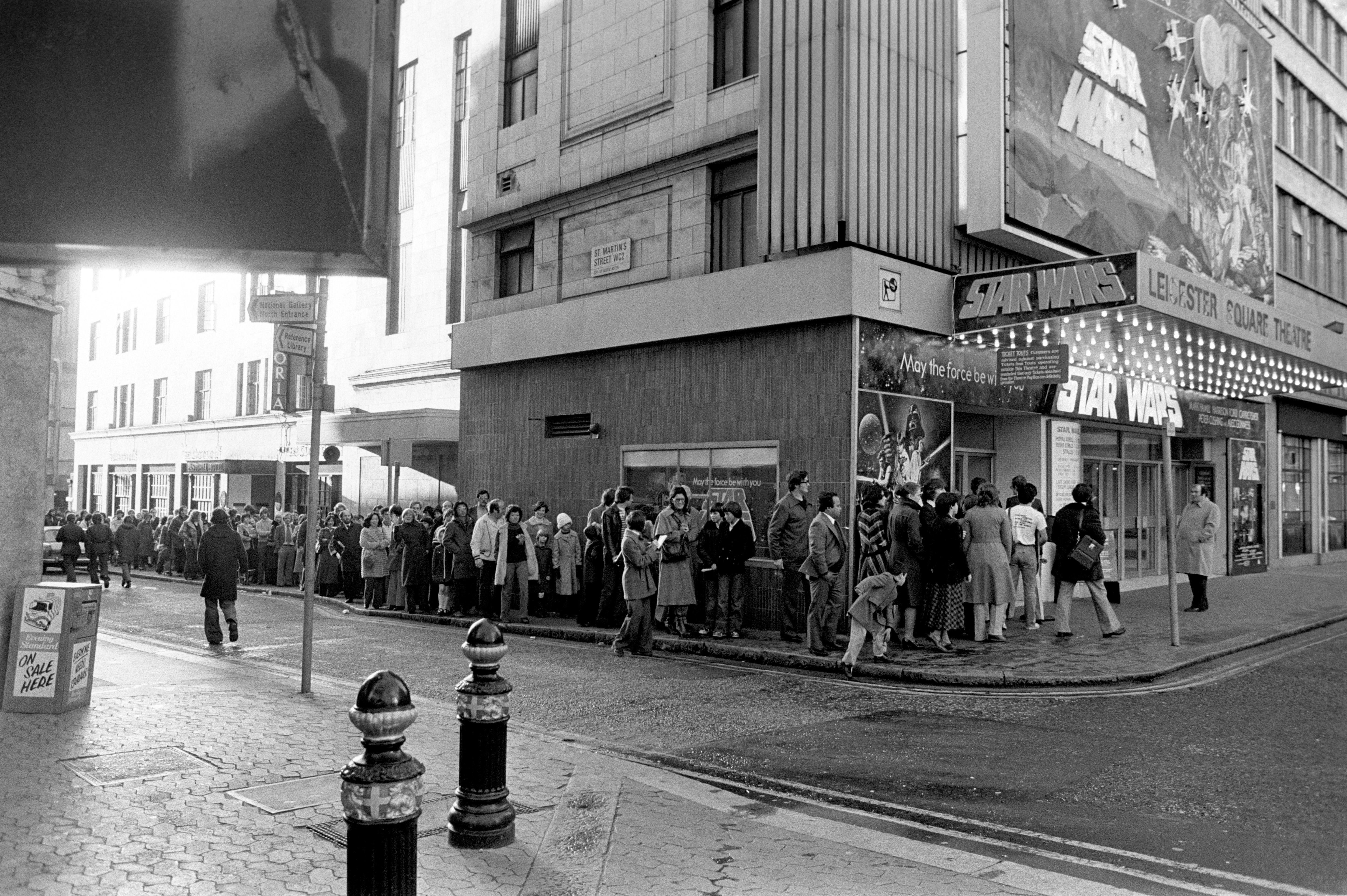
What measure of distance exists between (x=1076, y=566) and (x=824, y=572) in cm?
317

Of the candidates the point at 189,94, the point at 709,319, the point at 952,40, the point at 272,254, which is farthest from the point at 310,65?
the point at 952,40

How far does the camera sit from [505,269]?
766 inches

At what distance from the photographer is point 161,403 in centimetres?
3897

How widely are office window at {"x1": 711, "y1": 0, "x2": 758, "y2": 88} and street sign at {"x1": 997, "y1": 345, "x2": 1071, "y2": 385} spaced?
5.34 metres

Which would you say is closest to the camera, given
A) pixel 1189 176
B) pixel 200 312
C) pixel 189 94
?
pixel 189 94

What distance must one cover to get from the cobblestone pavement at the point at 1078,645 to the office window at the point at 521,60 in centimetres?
934

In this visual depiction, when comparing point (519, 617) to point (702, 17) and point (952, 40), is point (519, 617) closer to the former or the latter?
point (702, 17)

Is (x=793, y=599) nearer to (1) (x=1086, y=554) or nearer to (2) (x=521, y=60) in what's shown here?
(1) (x=1086, y=554)

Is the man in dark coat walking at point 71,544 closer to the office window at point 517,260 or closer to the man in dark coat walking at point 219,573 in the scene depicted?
the man in dark coat walking at point 219,573

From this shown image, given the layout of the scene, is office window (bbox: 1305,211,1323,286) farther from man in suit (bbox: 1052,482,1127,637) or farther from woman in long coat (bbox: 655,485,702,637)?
woman in long coat (bbox: 655,485,702,637)

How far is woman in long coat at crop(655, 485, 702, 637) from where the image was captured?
1251 cm

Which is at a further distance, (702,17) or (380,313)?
(380,313)

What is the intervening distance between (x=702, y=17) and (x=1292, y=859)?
1349 centimetres

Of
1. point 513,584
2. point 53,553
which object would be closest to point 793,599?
point 513,584
